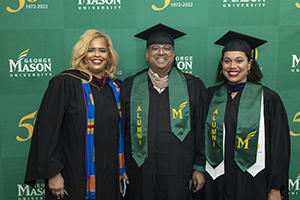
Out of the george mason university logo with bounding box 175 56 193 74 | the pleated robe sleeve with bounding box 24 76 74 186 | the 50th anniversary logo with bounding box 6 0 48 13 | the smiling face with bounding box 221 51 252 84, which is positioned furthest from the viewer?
the george mason university logo with bounding box 175 56 193 74

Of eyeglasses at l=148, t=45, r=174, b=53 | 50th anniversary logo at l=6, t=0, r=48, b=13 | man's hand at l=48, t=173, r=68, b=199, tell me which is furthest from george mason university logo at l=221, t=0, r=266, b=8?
man's hand at l=48, t=173, r=68, b=199

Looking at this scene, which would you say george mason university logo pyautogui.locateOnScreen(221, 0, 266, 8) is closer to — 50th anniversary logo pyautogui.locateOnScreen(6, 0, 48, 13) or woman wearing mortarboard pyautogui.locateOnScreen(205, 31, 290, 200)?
woman wearing mortarboard pyautogui.locateOnScreen(205, 31, 290, 200)

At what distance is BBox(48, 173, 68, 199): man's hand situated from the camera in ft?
6.59

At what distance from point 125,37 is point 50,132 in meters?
1.44

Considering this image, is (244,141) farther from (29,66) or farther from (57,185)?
(29,66)

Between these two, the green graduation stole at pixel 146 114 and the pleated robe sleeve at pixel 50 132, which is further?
the green graduation stole at pixel 146 114

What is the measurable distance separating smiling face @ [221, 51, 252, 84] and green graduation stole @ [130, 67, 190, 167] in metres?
0.42

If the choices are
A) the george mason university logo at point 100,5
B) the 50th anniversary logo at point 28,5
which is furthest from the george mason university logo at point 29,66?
the george mason university logo at point 100,5

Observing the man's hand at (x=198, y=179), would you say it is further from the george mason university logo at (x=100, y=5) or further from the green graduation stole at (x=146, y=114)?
the george mason university logo at (x=100, y=5)

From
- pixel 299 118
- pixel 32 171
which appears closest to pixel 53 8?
pixel 32 171

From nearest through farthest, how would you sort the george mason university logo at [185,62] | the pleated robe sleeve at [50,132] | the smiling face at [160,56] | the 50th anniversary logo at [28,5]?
the pleated robe sleeve at [50,132], the smiling face at [160,56], the 50th anniversary logo at [28,5], the george mason university logo at [185,62]

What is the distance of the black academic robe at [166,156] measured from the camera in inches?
83.7

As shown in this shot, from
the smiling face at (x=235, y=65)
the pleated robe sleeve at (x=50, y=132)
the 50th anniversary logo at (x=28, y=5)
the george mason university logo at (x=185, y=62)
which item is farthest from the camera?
the george mason university logo at (x=185, y=62)

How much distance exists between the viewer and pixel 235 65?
2.07 metres
